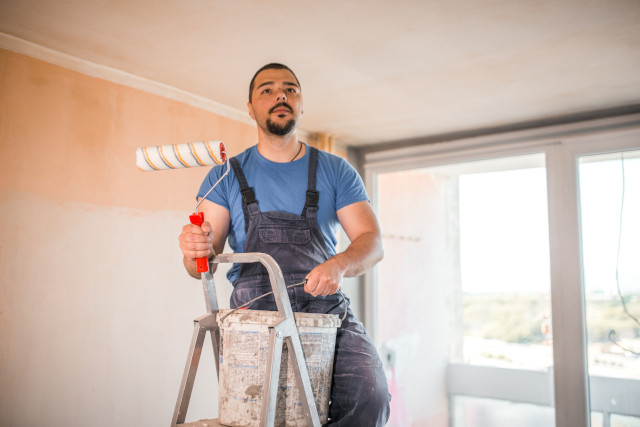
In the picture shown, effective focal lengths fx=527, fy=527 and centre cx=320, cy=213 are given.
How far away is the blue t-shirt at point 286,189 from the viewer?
6.34ft

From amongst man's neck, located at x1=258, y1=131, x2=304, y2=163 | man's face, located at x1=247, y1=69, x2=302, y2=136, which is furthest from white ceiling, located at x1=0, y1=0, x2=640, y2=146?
man's neck, located at x1=258, y1=131, x2=304, y2=163

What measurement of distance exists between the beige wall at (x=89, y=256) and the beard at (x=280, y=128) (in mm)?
1141

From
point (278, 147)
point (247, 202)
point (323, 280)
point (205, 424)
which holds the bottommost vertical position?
point (205, 424)

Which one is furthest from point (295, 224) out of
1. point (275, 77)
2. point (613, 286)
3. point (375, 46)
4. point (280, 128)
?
point (613, 286)

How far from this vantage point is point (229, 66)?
Answer: 2775mm

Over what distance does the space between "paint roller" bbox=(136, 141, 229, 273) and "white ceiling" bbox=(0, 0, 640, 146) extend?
807mm

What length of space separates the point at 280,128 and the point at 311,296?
647 mm

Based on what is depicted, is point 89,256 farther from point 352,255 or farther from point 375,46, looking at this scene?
point 375,46

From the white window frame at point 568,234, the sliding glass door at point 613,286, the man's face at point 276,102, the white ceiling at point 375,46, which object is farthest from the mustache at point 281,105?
the sliding glass door at point 613,286

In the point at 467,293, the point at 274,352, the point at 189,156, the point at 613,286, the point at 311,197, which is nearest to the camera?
the point at 274,352

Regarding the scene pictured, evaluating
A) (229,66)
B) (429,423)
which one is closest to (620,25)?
(229,66)

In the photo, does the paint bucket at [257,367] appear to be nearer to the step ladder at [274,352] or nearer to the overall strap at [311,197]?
the step ladder at [274,352]

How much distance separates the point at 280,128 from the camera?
6.57ft

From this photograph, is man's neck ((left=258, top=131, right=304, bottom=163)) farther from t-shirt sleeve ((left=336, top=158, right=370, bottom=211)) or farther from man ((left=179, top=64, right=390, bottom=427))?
t-shirt sleeve ((left=336, top=158, right=370, bottom=211))
